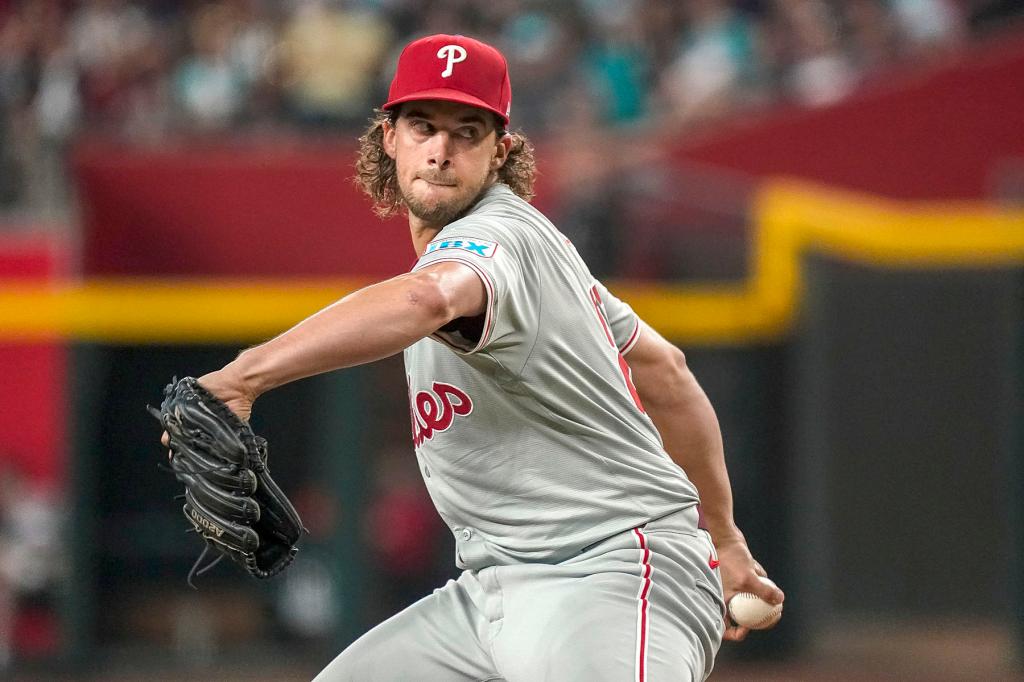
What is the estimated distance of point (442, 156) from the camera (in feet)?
9.50

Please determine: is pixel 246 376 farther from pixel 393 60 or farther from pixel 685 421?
pixel 393 60

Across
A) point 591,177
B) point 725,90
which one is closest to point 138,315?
point 591,177

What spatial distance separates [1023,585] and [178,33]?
6.80 m

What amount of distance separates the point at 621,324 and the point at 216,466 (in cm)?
118

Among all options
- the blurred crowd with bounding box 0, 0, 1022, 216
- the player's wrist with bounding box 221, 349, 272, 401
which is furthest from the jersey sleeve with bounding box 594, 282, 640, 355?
the blurred crowd with bounding box 0, 0, 1022, 216

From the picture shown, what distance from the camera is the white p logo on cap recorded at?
2852mm

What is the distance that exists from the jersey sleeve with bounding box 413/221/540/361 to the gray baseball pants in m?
0.50

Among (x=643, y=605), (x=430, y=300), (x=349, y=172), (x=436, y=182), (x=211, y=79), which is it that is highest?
(x=211, y=79)

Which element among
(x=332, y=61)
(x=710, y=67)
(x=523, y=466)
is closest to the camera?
(x=523, y=466)

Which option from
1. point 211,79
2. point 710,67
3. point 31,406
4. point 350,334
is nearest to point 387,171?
point 350,334

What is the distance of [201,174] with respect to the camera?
9.76 m

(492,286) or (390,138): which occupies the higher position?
(390,138)

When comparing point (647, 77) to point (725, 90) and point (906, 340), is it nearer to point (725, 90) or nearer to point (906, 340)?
point (725, 90)

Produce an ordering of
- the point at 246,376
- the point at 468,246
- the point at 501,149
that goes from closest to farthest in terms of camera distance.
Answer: the point at 246,376
the point at 468,246
the point at 501,149
